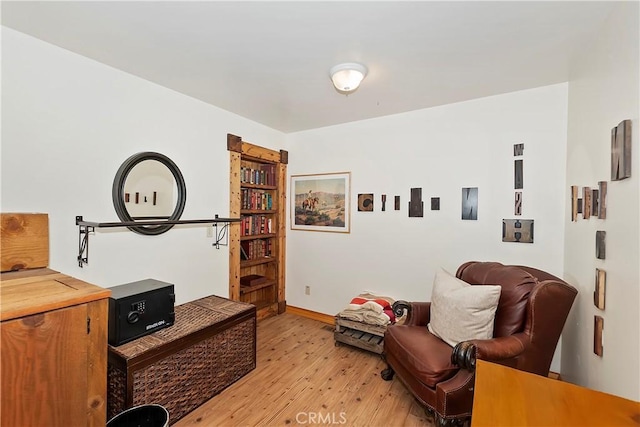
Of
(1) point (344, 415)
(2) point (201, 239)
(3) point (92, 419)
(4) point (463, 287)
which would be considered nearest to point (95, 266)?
(2) point (201, 239)

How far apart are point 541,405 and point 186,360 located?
197cm

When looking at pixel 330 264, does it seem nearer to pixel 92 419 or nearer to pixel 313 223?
pixel 313 223

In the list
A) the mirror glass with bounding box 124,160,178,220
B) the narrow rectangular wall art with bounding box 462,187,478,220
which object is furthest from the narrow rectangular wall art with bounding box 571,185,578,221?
the mirror glass with bounding box 124,160,178,220

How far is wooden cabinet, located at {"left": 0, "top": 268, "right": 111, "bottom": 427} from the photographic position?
0.96 meters

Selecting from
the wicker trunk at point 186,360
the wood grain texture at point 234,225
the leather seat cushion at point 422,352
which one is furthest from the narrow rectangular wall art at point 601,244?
the wood grain texture at point 234,225

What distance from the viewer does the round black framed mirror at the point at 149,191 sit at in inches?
86.0

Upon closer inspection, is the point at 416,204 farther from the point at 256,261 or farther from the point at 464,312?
the point at 256,261

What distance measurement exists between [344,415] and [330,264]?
5.81ft

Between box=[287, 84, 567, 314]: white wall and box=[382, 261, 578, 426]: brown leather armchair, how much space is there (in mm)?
620

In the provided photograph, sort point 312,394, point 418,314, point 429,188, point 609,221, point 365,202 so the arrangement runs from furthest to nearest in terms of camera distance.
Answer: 1. point 365,202
2. point 429,188
3. point 418,314
4. point 312,394
5. point 609,221

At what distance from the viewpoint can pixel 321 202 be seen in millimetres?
3600

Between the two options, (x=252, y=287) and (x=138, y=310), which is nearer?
(x=138, y=310)

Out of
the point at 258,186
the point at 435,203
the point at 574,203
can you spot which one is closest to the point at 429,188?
the point at 435,203

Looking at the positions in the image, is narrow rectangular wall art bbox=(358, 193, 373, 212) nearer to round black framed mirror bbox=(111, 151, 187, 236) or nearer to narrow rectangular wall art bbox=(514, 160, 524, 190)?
narrow rectangular wall art bbox=(514, 160, 524, 190)
